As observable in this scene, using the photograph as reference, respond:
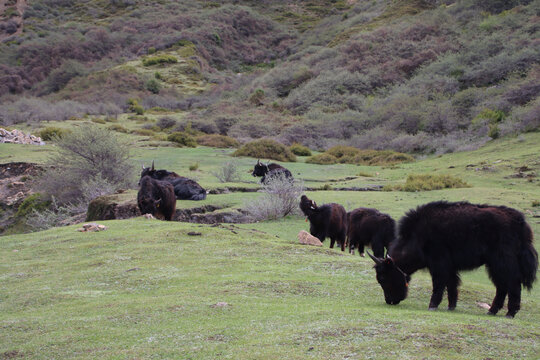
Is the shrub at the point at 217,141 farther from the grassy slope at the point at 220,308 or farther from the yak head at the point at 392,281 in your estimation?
the yak head at the point at 392,281

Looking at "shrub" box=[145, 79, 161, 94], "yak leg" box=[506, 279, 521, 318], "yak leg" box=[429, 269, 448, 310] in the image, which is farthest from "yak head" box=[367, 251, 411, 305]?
"shrub" box=[145, 79, 161, 94]

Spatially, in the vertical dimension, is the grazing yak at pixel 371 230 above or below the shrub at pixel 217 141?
below

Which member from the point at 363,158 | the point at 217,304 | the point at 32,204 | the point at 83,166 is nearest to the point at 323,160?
the point at 363,158

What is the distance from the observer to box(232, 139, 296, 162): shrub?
33.2 meters

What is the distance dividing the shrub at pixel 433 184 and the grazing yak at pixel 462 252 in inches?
554

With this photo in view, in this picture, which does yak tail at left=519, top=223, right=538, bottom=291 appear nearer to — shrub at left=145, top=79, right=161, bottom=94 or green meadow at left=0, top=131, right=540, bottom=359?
green meadow at left=0, top=131, right=540, bottom=359

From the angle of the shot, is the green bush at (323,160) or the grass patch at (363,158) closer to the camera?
the grass patch at (363,158)

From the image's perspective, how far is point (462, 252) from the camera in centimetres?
695

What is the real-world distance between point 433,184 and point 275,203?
24.9 feet

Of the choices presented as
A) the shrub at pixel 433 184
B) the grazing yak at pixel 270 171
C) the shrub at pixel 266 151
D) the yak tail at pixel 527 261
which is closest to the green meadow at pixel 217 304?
the yak tail at pixel 527 261

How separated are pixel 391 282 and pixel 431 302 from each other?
0.59m

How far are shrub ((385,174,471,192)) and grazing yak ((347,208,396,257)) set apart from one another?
9388 mm

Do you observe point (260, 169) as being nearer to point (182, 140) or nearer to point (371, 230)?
point (371, 230)

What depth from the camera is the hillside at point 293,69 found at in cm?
4172
